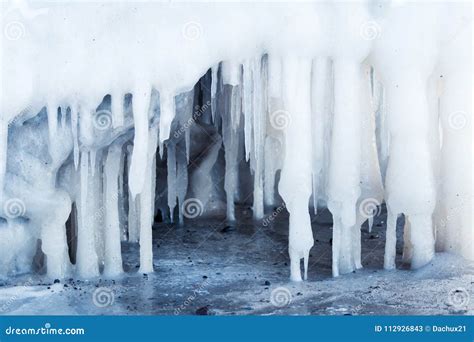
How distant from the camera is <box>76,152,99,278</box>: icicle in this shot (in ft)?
30.9

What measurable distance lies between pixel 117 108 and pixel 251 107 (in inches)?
58.2

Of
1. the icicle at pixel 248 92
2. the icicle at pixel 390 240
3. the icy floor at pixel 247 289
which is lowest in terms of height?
the icy floor at pixel 247 289

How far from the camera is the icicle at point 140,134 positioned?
8.97 m

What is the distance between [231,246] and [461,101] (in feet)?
12.2

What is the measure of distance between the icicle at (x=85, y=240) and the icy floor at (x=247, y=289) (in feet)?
0.78

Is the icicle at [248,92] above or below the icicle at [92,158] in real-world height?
above

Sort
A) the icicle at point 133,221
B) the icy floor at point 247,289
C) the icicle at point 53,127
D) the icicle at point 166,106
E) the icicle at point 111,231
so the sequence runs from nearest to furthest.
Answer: the icy floor at point 247,289
the icicle at point 53,127
the icicle at point 166,106
the icicle at point 111,231
the icicle at point 133,221

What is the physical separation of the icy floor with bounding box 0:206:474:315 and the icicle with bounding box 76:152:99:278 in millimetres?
239

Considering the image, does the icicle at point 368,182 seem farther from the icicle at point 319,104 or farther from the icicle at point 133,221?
the icicle at point 133,221

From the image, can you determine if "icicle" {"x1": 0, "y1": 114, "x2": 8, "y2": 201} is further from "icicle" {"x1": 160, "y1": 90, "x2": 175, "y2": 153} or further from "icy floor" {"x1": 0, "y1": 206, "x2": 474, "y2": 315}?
"icicle" {"x1": 160, "y1": 90, "x2": 175, "y2": 153}

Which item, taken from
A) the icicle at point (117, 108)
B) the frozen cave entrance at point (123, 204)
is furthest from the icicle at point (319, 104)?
the icicle at point (117, 108)

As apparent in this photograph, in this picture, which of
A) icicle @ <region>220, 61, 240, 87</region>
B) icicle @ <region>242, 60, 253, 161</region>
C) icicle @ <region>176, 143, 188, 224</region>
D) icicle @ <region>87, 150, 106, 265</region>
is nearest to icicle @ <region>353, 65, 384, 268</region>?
icicle @ <region>242, 60, 253, 161</region>

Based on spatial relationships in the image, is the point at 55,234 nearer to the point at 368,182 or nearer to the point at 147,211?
the point at 147,211

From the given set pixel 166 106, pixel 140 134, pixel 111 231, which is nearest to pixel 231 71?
pixel 166 106
